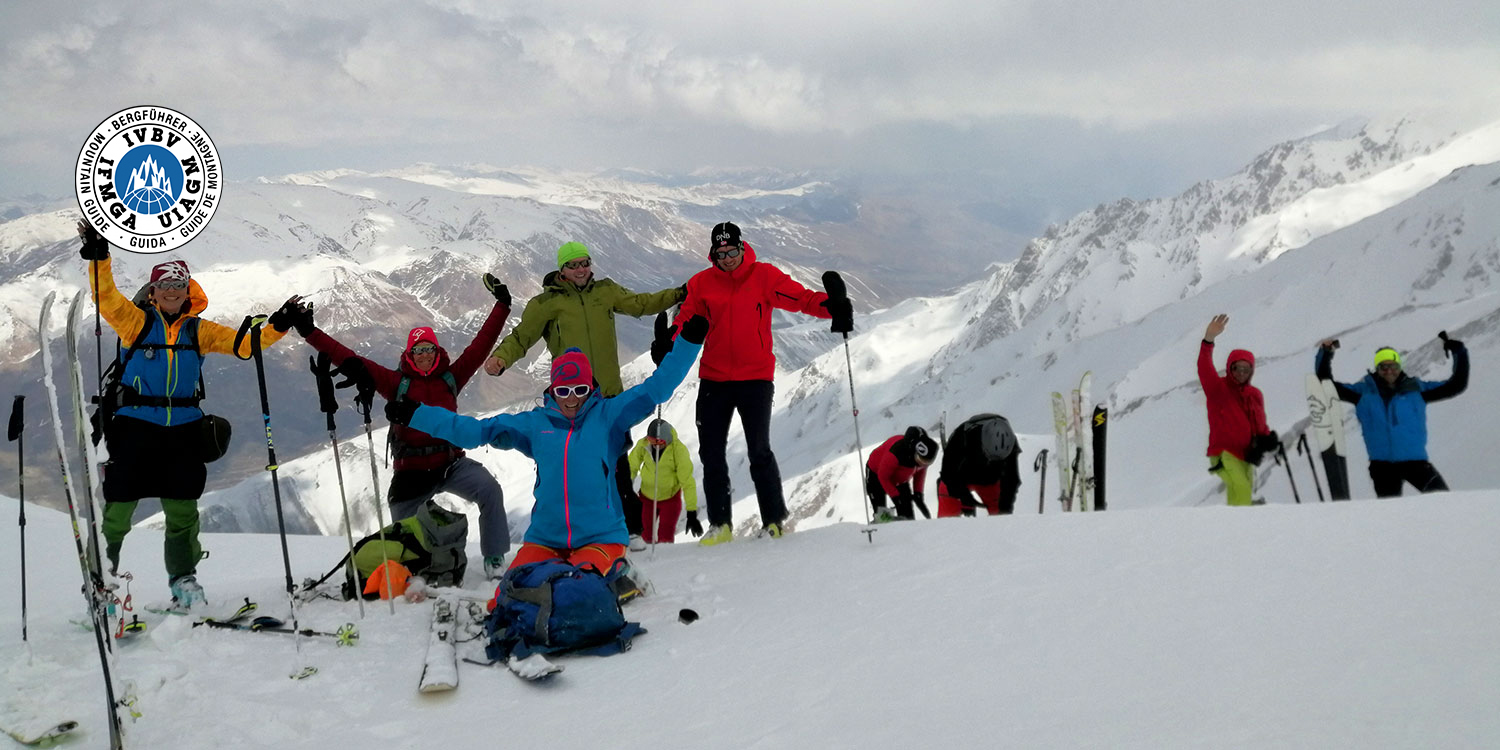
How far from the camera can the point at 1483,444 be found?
49.4 feet

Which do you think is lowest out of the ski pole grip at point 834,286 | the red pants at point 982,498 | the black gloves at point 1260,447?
the red pants at point 982,498

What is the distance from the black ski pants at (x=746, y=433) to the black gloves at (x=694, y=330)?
1353 millimetres

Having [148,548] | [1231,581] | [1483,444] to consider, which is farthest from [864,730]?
[1483,444]

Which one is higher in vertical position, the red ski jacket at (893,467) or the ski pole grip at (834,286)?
the ski pole grip at (834,286)

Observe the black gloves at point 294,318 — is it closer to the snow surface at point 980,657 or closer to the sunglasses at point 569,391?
the sunglasses at point 569,391

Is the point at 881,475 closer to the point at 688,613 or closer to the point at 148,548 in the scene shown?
the point at 688,613

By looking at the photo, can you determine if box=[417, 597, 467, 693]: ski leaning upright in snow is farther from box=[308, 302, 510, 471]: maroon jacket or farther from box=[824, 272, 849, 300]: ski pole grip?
box=[824, 272, 849, 300]: ski pole grip

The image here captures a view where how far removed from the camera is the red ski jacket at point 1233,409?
10328 mm

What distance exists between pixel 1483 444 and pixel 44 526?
856 inches

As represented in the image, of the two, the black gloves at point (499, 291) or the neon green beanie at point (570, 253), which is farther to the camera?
the black gloves at point (499, 291)

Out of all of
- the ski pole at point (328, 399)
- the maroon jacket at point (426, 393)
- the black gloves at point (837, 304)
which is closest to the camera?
the ski pole at point (328, 399)

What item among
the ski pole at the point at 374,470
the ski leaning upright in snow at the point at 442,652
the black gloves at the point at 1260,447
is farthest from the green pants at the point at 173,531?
the black gloves at the point at 1260,447

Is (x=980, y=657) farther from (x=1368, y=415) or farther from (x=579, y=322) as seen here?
(x=1368, y=415)

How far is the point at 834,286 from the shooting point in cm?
803
